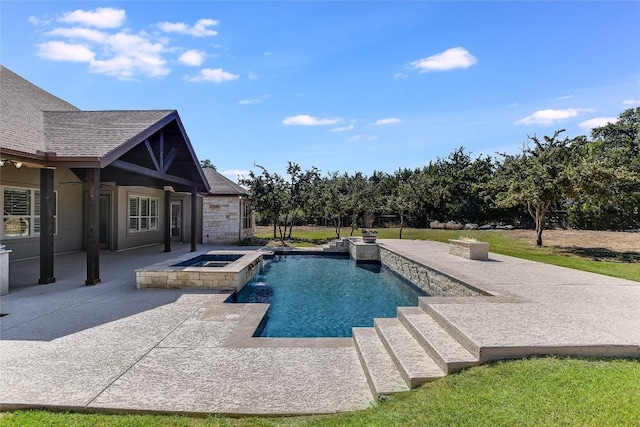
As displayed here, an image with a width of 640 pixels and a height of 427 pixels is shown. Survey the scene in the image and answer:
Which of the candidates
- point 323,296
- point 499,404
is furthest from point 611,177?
point 499,404

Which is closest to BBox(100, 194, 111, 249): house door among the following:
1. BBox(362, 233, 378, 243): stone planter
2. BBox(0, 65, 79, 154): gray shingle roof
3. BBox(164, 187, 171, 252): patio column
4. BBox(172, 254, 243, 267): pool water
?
BBox(164, 187, 171, 252): patio column

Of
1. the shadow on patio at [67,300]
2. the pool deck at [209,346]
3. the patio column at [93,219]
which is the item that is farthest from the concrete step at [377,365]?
the patio column at [93,219]

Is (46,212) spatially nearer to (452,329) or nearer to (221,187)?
(452,329)

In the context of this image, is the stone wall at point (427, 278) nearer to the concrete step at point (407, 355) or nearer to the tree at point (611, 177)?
the concrete step at point (407, 355)

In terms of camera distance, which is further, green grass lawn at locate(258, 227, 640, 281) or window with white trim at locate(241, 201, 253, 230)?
window with white trim at locate(241, 201, 253, 230)

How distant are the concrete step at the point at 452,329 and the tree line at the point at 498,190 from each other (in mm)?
14719

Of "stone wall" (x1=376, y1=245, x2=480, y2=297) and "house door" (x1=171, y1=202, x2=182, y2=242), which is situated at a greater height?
"house door" (x1=171, y1=202, x2=182, y2=242)

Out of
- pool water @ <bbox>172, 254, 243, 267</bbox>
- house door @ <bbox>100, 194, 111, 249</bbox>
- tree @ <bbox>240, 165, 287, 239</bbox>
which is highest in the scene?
tree @ <bbox>240, 165, 287, 239</bbox>

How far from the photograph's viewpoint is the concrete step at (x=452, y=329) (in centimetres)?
444

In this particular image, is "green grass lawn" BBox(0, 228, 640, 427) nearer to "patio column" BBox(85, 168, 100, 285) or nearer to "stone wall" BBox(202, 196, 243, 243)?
"patio column" BBox(85, 168, 100, 285)

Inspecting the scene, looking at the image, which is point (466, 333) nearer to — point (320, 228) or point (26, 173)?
point (26, 173)

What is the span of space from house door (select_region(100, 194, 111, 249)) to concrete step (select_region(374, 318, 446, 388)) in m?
15.0

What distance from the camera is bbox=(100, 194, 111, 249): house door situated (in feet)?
53.6

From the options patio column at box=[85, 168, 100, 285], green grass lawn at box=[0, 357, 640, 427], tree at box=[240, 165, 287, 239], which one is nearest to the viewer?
green grass lawn at box=[0, 357, 640, 427]
